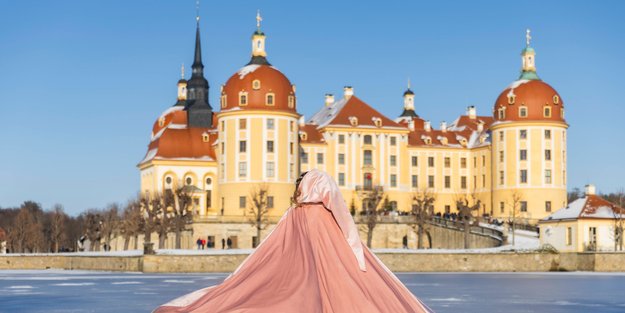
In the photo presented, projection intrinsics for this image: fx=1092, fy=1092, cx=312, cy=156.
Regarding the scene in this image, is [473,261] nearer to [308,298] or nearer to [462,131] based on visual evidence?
[308,298]

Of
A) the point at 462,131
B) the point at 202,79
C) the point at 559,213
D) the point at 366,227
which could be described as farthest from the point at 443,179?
the point at 559,213

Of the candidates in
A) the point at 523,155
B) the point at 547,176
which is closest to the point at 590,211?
the point at 547,176

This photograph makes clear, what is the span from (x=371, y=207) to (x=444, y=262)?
26.2 metres

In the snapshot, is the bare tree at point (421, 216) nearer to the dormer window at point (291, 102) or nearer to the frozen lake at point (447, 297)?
the dormer window at point (291, 102)

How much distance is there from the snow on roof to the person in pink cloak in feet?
221

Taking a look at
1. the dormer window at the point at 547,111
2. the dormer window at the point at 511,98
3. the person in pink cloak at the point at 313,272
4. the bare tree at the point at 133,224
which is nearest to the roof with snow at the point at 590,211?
the dormer window at the point at 547,111

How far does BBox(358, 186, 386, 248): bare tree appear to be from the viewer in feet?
229

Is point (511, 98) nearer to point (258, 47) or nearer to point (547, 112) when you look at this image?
point (547, 112)

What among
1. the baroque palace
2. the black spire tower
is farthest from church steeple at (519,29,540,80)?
the black spire tower

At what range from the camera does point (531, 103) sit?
81.7 m

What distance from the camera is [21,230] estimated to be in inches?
3209

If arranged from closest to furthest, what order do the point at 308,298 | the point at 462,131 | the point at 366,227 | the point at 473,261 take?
the point at 308,298 → the point at 473,261 → the point at 366,227 → the point at 462,131

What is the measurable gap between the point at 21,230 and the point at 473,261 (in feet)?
143

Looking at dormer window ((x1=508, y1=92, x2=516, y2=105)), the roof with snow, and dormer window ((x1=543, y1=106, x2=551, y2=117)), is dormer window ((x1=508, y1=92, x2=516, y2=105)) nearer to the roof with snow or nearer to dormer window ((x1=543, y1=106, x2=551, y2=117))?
dormer window ((x1=543, y1=106, x2=551, y2=117))
